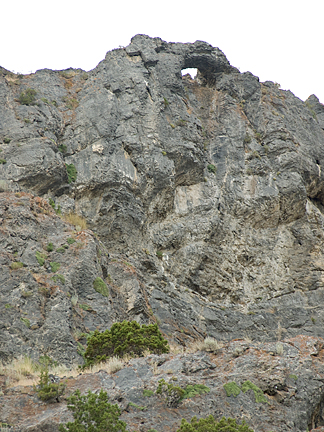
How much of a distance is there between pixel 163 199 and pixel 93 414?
1894 cm

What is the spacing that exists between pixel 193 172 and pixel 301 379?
19.0m

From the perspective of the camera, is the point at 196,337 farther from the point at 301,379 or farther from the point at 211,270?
the point at 301,379

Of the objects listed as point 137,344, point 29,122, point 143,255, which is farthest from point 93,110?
point 137,344

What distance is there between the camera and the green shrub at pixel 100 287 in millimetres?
19109

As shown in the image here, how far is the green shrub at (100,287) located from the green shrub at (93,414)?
853 centimetres

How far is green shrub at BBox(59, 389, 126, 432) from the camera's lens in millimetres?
9578

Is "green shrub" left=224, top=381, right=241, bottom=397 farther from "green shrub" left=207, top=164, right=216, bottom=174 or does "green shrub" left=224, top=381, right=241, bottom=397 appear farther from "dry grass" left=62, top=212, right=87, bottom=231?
"green shrub" left=207, top=164, right=216, bottom=174

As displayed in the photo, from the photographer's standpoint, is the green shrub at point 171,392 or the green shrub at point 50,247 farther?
the green shrub at point 50,247

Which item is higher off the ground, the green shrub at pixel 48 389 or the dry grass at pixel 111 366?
the green shrub at pixel 48 389

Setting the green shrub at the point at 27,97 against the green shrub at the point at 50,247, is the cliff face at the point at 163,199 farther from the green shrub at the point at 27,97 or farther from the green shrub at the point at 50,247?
the green shrub at the point at 50,247

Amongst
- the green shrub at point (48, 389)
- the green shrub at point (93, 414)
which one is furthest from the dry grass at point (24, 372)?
the green shrub at point (93, 414)

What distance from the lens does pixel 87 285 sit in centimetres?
1905

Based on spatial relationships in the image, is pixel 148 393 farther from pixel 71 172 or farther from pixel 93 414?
pixel 71 172

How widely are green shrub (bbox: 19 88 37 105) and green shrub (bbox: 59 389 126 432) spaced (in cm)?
2183
